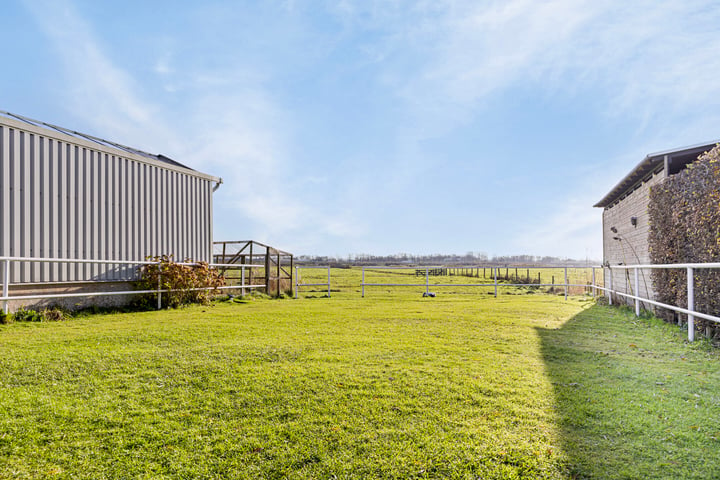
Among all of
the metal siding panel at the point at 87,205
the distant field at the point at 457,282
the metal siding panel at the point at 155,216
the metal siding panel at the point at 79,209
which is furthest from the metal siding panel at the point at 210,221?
the metal siding panel at the point at 79,209

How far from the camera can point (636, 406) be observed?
7.26 ft

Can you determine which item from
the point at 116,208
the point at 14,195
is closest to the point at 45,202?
the point at 14,195

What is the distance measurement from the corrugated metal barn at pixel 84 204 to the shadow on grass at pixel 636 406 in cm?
753

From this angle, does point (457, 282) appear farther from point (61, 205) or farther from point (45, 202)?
point (45, 202)

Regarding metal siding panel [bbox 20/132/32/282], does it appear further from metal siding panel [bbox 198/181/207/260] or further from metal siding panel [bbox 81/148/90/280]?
metal siding panel [bbox 198/181/207/260]

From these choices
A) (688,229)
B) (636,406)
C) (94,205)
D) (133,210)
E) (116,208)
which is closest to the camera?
(636,406)

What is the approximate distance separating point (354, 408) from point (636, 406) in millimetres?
1619

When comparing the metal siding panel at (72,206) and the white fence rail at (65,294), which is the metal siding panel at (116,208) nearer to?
the white fence rail at (65,294)

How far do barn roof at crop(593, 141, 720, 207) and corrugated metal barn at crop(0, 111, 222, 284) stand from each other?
32.8 ft

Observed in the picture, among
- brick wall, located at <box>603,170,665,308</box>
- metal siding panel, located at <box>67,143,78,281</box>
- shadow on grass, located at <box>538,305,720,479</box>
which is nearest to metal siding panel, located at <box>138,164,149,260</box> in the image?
metal siding panel, located at <box>67,143,78,281</box>

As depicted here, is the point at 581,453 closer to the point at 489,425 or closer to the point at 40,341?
the point at 489,425

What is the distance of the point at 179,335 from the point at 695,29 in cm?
989

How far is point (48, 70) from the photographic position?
7312 millimetres

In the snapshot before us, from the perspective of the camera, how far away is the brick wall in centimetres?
829
